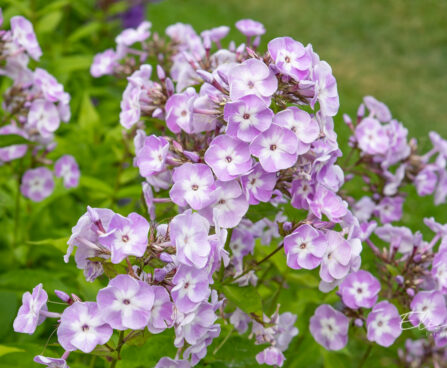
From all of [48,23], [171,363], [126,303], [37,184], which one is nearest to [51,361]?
[126,303]

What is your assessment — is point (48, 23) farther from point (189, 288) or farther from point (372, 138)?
point (189, 288)

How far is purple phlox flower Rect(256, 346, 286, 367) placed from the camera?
88.5 inches

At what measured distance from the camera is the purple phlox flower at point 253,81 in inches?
75.5

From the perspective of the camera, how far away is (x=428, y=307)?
2348 millimetres

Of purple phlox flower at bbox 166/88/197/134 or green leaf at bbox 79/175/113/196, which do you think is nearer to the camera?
purple phlox flower at bbox 166/88/197/134

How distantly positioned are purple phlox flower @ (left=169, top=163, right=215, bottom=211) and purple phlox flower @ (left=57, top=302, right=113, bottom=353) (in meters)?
0.41

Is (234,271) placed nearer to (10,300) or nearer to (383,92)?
(10,300)

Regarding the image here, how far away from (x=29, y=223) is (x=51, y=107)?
0.72 metres

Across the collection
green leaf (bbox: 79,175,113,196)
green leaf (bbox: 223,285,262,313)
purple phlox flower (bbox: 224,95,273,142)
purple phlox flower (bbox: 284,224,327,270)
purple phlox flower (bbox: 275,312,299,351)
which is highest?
purple phlox flower (bbox: 224,95,273,142)

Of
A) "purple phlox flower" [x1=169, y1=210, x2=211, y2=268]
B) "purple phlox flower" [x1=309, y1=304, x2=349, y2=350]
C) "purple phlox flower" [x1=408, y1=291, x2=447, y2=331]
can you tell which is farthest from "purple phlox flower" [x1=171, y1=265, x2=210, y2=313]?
"purple phlox flower" [x1=408, y1=291, x2=447, y2=331]

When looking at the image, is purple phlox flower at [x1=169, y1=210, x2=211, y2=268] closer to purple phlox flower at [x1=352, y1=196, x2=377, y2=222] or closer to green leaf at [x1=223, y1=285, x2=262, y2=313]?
green leaf at [x1=223, y1=285, x2=262, y2=313]

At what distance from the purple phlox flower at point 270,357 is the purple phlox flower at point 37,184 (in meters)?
1.51

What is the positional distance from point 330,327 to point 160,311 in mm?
903

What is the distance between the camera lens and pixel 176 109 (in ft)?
7.15
